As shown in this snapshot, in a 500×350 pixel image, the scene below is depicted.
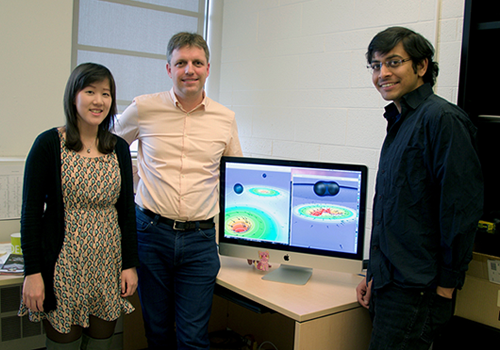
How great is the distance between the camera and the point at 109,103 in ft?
5.24

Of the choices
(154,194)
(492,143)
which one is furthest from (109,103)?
(492,143)

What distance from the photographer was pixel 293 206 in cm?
179

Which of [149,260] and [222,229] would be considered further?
[222,229]

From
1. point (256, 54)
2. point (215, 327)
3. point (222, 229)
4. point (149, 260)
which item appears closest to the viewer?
point (149, 260)

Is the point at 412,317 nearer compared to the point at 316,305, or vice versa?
the point at 412,317

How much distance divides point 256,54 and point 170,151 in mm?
1567

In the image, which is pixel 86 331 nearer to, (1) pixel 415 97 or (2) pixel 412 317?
(2) pixel 412 317

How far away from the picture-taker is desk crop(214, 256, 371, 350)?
151cm

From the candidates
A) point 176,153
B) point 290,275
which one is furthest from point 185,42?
point 290,275

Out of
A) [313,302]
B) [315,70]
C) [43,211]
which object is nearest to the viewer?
[43,211]

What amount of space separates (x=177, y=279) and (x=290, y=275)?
1.56ft

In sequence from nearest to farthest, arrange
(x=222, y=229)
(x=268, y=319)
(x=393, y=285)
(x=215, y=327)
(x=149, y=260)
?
1. (x=393, y=285)
2. (x=149, y=260)
3. (x=222, y=229)
4. (x=268, y=319)
5. (x=215, y=327)

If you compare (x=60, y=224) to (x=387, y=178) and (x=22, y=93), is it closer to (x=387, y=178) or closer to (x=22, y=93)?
(x=387, y=178)

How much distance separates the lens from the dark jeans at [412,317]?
1360 mm
